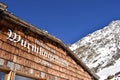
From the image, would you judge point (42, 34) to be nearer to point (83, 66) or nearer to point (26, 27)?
point (26, 27)

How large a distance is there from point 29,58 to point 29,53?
0.21 metres

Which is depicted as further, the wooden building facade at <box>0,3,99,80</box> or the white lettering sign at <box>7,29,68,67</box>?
the white lettering sign at <box>7,29,68,67</box>

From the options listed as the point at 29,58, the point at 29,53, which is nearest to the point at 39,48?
the point at 29,53

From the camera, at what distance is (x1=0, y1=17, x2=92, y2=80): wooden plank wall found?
705 cm

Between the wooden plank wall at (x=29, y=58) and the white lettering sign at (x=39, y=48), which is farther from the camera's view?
the white lettering sign at (x=39, y=48)

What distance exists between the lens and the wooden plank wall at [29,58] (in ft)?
23.1

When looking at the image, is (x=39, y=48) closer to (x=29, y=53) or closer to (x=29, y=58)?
(x=29, y=53)

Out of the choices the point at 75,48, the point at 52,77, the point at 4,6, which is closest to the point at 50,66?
the point at 52,77

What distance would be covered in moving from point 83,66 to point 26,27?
18.6 feet

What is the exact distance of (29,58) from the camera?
26.5 feet

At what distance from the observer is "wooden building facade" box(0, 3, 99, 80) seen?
7.04 m

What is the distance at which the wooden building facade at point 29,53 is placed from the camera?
7035mm

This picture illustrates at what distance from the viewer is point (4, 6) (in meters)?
6.90

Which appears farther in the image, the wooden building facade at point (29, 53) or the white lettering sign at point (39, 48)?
the white lettering sign at point (39, 48)
